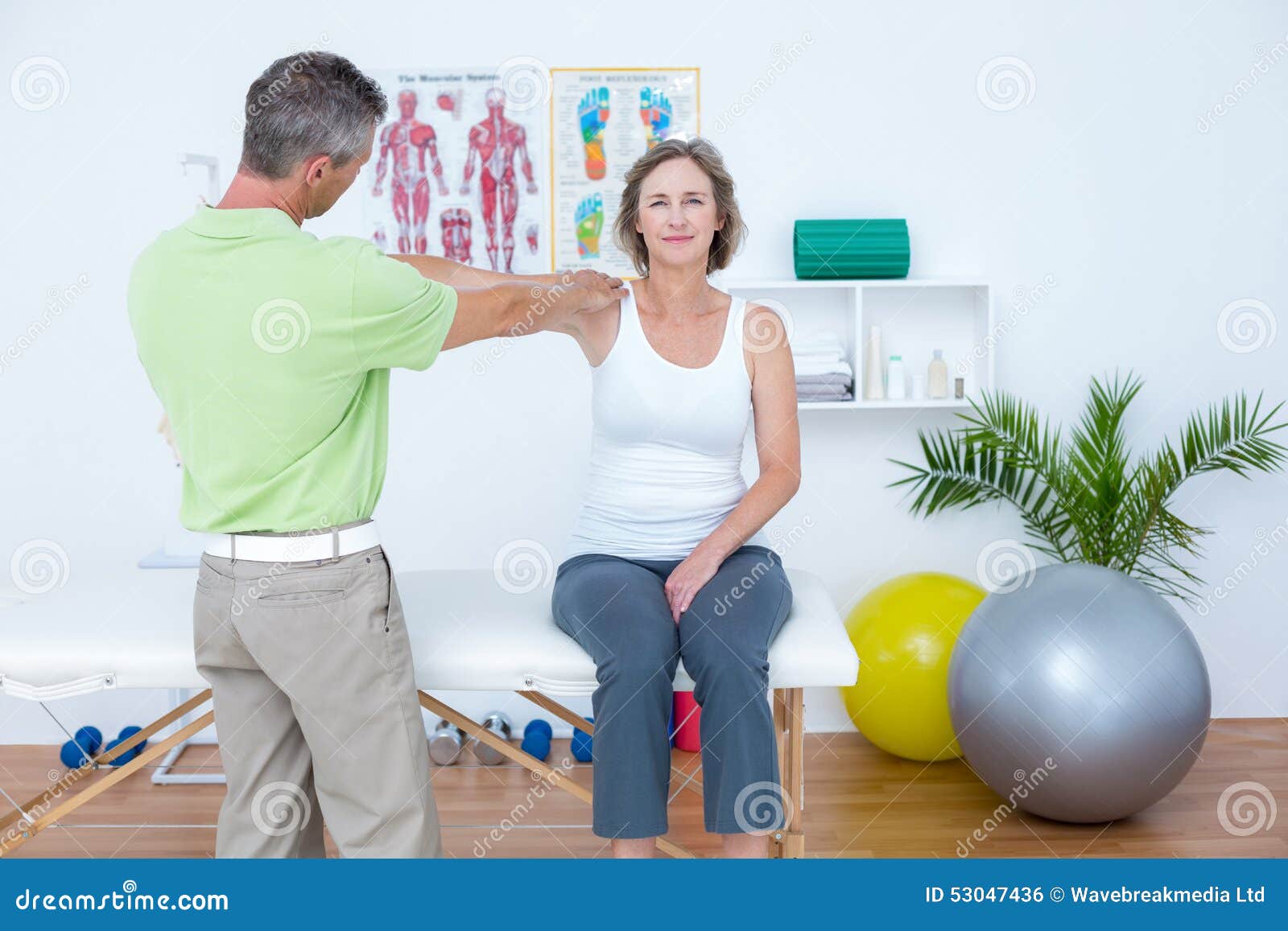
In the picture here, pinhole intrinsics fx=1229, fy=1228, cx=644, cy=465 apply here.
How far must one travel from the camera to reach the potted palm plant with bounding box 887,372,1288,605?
3160mm

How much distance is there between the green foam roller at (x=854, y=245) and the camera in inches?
125

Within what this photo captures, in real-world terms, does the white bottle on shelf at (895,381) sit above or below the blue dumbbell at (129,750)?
above

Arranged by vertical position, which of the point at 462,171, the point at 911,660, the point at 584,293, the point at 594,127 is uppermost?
the point at 594,127

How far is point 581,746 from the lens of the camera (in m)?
3.23

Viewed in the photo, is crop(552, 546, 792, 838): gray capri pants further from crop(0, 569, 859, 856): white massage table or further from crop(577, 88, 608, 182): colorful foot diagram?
crop(577, 88, 608, 182): colorful foot diagram

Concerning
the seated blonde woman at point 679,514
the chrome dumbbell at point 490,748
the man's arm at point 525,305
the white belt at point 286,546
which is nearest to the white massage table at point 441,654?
the seated blonde woman at point 679,514

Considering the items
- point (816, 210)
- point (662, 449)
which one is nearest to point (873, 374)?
point (816, 210)

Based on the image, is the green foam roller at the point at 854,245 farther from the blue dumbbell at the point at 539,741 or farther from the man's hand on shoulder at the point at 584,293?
the blue dumbbell at the point at 539,741

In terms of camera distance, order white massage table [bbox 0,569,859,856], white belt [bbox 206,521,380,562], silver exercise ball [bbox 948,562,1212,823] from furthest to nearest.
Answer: silver exercise ball [bbox 948,562,1212,823]
white massage table [bbox 0,569,859,856]
white belt [bbox 206,521,380,562]

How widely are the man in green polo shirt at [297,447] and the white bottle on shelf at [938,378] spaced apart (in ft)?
5.47

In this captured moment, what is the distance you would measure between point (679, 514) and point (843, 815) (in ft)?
3.19

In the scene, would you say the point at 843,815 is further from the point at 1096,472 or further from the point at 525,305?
the point at 525,305

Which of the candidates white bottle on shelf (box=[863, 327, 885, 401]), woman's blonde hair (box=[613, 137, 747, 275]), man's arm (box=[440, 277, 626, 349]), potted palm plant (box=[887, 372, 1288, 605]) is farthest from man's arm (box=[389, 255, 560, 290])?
potted palm plant (box=[887, 372, 1288, 605])
